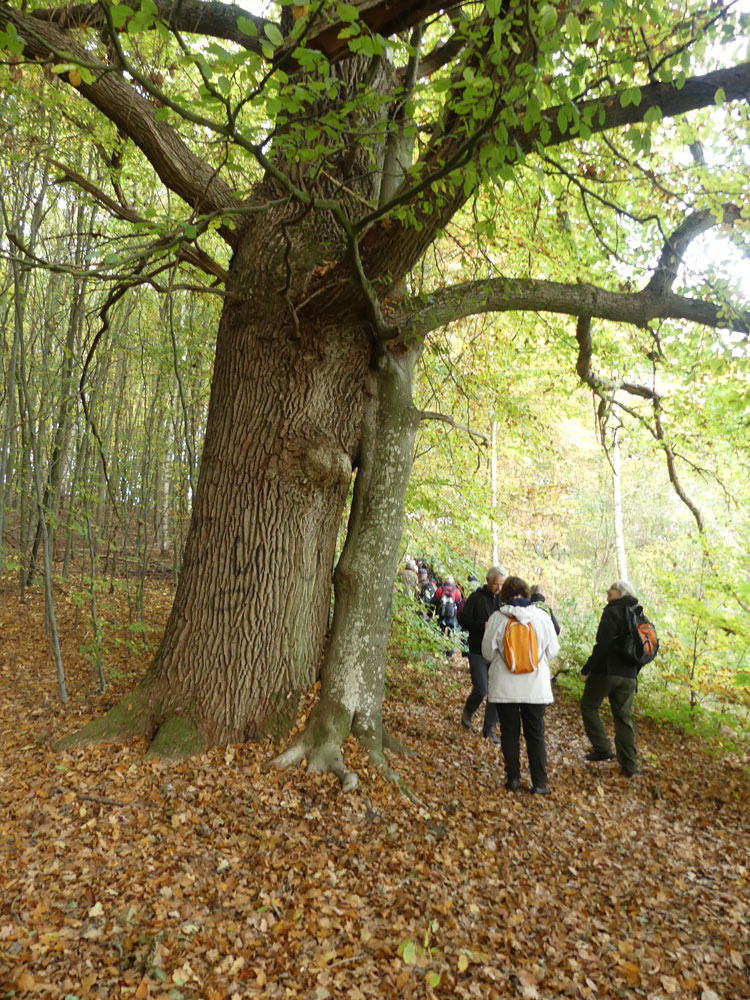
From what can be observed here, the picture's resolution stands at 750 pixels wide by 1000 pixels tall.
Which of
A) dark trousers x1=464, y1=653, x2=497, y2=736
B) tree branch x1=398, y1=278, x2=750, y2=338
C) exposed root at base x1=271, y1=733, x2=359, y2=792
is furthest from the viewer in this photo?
dark trousers x1=464, y1=653, x2=497, y2=736

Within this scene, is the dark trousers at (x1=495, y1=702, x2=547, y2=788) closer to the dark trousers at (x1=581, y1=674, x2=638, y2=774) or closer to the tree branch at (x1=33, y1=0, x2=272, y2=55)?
the dark trousers at (x1=581, y1=674, x2=638, y2=774)

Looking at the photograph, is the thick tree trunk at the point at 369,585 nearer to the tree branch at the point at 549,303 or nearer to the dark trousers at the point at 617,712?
the tree branch at the point at 549,303

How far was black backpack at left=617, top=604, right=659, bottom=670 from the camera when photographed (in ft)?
16.9

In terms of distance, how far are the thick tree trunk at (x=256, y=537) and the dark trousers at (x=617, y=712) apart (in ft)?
8.83

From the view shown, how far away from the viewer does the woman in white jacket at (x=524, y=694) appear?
4594mm

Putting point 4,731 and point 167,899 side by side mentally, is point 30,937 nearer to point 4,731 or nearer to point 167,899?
point 167,899

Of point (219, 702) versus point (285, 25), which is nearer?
point (219, 702)

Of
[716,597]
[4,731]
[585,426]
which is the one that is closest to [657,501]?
[585,426]

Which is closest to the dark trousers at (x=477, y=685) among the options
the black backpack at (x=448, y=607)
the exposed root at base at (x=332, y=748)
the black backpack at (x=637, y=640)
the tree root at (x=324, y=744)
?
the black backpack at (x=637, y=640)

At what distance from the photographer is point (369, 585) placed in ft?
15.1

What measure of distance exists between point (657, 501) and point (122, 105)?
20.7 metres

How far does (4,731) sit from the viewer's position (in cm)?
461

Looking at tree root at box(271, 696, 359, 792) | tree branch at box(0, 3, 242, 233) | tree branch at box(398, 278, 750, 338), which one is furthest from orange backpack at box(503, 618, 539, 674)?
tree branch at box(0, 3, 242, 233)

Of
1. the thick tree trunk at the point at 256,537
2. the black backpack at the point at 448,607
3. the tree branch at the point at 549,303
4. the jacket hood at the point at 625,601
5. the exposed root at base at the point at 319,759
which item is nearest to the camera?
the exposed root at base at the point at 319,759
